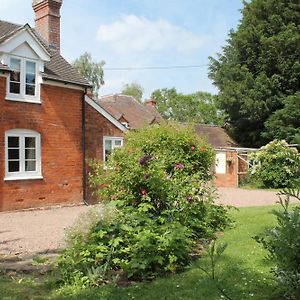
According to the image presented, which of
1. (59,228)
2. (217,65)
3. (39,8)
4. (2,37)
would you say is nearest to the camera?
(59,228)

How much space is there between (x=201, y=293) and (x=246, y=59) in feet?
104

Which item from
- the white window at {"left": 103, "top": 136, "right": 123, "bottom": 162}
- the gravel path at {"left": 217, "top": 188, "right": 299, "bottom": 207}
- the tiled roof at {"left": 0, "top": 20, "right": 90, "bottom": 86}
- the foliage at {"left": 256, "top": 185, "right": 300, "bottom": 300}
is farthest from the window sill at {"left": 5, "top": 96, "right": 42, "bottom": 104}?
the foliage at {"left": 256, "top": 185, "right": 300, "bottom": 300}

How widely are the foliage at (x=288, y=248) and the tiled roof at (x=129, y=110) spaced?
32.7m

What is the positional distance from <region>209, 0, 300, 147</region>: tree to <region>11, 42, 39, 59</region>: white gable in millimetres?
20225

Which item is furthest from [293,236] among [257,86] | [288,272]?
[257,86]

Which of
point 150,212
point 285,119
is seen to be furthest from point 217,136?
point 150,212

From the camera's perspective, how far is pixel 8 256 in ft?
26.5

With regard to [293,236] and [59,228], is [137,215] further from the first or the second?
[59,228]

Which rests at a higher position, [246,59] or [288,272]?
[246,59]

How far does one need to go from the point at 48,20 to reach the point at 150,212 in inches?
578

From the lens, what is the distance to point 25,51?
1568 centimetres

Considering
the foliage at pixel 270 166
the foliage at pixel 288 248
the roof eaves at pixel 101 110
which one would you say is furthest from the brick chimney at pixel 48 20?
the foliage at pixel 288 248

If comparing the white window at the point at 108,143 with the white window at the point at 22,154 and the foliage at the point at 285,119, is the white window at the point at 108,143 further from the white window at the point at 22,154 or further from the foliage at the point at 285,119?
the foliage at the point at 285,119

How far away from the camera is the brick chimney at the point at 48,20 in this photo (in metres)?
19.4
